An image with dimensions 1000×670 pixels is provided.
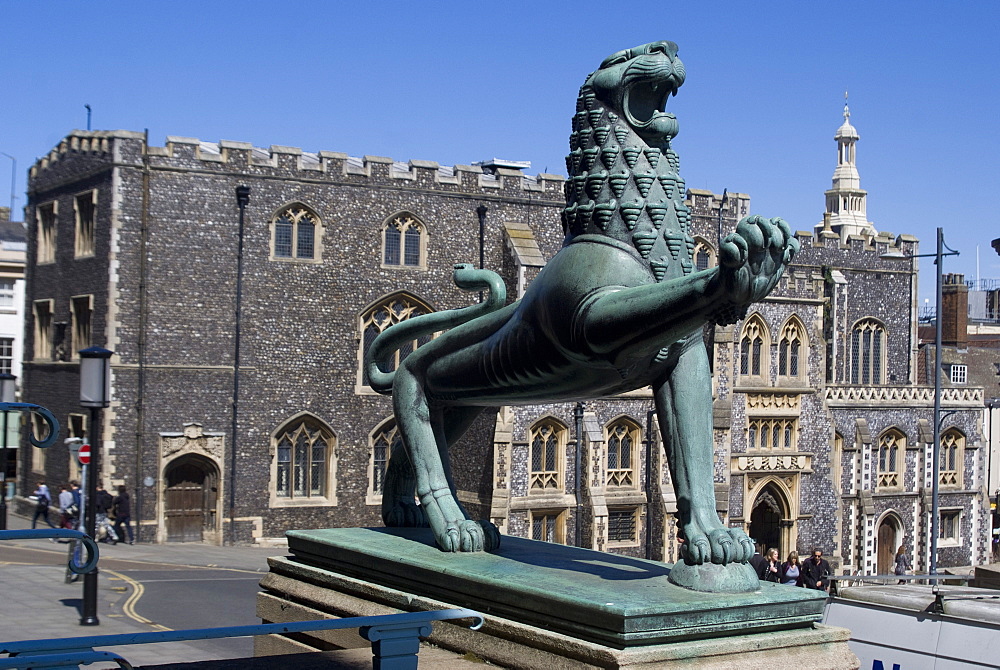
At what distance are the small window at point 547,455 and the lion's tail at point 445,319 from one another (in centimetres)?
2285

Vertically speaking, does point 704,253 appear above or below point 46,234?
above

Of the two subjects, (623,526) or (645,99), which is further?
(623,526)

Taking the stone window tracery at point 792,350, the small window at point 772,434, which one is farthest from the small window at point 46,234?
the stone window tracery at point 792,350

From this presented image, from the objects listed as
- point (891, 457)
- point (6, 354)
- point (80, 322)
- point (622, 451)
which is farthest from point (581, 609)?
point (6, 354)

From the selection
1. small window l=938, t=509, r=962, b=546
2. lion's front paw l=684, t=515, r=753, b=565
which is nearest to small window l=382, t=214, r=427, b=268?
small window l=938, t=509, r=962, b=546

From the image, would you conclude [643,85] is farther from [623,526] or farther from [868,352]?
[868,352]

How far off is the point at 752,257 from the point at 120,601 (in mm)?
16296

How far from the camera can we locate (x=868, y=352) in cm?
3897

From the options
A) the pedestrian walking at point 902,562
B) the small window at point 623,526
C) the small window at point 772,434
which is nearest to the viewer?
the small window at point 623,526

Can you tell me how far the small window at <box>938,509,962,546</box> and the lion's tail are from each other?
3192 centimetres

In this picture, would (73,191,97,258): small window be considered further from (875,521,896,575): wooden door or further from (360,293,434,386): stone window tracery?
(875,521,896,575): wooden door

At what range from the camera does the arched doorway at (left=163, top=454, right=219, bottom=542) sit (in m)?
27.1

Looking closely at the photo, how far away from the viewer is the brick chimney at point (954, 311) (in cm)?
4597

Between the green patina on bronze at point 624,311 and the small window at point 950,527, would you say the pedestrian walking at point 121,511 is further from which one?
the small window at point 950,527
